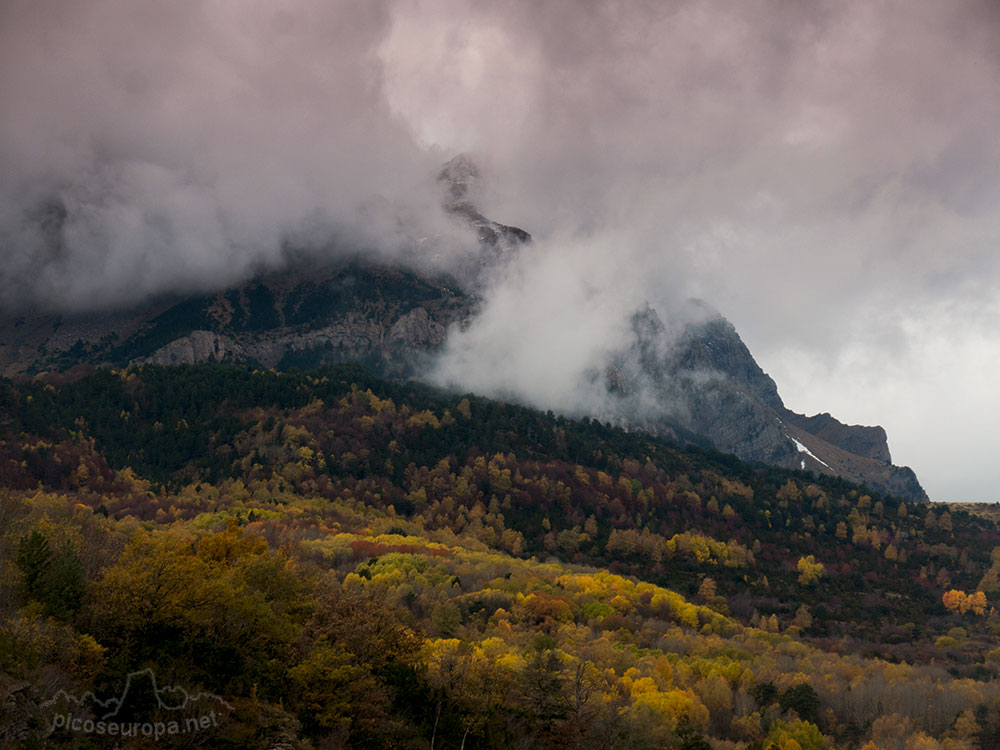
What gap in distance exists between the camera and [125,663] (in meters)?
41.7

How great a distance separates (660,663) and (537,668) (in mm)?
53430

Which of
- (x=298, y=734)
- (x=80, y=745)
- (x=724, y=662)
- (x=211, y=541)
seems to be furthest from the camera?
(x=724, y=662)

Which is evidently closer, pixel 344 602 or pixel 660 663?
pixel 344 602

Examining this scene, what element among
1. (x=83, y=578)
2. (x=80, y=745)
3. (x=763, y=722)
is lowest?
(x=763, y=722)

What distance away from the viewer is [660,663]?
10781 cm

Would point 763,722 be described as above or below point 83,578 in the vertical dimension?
below

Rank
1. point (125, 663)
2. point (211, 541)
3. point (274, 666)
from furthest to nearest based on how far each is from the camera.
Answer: point (211, 541) → point (274, 666) → point (125, 663)

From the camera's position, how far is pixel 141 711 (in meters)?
38.9

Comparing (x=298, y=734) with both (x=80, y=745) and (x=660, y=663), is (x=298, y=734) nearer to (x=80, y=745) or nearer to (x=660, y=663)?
(x=80, y=745)

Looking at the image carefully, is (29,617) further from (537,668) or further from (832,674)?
(832,674)

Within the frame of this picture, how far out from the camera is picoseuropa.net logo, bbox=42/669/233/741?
3475cm

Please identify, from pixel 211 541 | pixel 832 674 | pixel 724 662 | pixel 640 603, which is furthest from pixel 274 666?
pixel 640 603

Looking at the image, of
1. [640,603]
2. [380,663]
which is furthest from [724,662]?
[380,663]

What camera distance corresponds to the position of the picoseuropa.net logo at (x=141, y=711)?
34750mm
